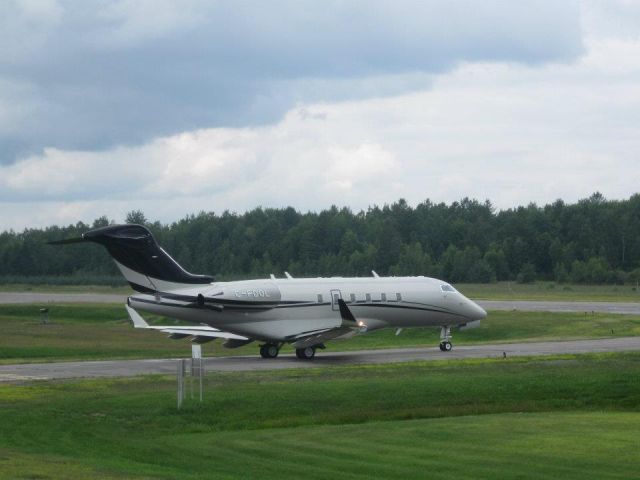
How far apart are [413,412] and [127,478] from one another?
11.4 metres

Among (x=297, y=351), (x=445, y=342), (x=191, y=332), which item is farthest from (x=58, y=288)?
(x=297, y=351)

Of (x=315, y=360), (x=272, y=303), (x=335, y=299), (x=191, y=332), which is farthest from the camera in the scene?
(x=191, y=332)

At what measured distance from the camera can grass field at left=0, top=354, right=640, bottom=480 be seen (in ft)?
66.4

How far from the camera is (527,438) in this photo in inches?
907

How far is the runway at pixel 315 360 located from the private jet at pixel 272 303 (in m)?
1.05

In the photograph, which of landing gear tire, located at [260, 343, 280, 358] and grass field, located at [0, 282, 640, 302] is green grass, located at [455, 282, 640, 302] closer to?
grass field, located at [0, 282, 640, 302]

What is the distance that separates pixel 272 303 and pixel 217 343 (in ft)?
48.8

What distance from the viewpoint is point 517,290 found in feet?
387

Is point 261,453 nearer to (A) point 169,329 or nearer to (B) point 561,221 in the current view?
(A) point 169,329

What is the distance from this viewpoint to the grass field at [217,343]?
51.3 meters

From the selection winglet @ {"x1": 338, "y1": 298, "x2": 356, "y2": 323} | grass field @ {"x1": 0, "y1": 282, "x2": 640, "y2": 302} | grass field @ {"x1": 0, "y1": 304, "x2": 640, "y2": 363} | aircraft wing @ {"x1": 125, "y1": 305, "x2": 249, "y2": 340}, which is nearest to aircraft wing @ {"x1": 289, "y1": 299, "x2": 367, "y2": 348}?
winglet @ {"x1": 338, "y1": 298, "x2": 356, "y2": 323}

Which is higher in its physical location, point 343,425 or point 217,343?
point 217,343

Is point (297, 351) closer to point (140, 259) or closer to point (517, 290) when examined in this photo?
point (140, 259)

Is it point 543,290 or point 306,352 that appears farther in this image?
point 543,290
